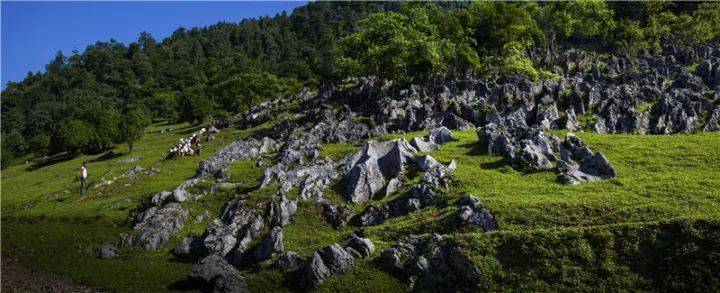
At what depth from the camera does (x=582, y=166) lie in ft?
125

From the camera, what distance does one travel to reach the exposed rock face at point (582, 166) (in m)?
36.1

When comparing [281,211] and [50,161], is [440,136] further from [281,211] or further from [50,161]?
[50,161]

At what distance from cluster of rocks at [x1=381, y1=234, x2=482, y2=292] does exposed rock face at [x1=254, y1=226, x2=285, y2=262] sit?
677cm

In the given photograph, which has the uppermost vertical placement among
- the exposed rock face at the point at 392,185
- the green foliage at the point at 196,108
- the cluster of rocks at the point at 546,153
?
the green foliage at the point at 196,108

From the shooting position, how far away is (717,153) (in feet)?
128

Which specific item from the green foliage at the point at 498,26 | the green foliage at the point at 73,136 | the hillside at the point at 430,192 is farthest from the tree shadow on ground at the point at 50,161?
the green foliage at the point at 498,26

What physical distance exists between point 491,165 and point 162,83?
166379 mm

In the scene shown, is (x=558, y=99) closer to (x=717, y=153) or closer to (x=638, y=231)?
(x=717, y=153)

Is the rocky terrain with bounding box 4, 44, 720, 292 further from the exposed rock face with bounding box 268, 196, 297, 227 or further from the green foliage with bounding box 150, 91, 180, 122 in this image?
the green foliage with bounding box 150, 91, 180, 122

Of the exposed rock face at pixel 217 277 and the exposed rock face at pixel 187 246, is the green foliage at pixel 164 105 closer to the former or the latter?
the exposed rock face at pixel 187 246

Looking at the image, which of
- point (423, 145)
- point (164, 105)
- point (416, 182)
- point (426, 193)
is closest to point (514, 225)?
point (426, 193)

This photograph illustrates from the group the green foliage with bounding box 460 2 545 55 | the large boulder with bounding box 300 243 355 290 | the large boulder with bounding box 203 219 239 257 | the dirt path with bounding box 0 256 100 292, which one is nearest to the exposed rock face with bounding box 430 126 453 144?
the large boulder with bounding box 203 219 239 257

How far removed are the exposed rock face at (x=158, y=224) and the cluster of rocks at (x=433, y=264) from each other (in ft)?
57.7

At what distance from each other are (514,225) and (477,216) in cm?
205
